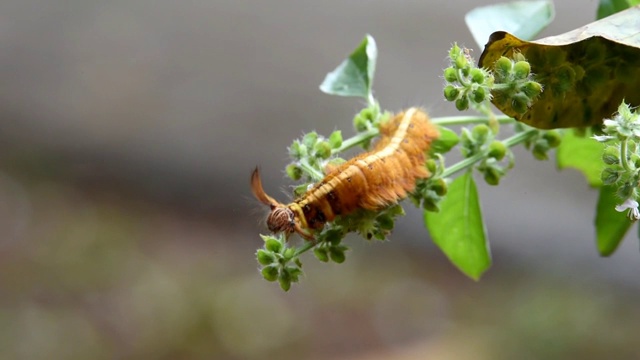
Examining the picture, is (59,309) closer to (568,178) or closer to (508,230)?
(508,230)

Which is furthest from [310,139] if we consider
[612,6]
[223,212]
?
[223,212]

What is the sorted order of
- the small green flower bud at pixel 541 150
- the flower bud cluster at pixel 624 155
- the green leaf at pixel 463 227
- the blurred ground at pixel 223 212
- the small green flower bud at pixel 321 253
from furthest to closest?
the blurred ground at pixel 223 212 → the green leaf at pixel 463 227 → the small green flower bud at pixel 541 150 → the small green flower bud at pixel 321 253 → the flower bud cluster at pixel 624 155

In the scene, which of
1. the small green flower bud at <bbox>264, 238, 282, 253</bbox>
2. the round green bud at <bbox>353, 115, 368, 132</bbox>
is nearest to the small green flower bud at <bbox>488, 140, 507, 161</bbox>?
the round green bud at <bbox>353, 115, 368, 132</bbox>

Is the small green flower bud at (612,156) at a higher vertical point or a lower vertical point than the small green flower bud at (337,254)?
lower

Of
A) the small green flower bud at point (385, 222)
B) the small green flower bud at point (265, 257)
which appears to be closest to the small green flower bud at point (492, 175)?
the small green flower bud at point (385, 222)

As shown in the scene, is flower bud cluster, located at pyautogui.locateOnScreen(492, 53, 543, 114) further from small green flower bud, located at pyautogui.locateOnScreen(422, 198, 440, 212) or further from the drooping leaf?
small green flower bud, located at pyautogui.locateOnScreen(422, 198, 440, 212)

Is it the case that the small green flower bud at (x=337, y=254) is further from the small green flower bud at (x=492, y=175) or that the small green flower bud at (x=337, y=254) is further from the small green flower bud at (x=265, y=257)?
the small green flower bud at (x=492, y=175)
